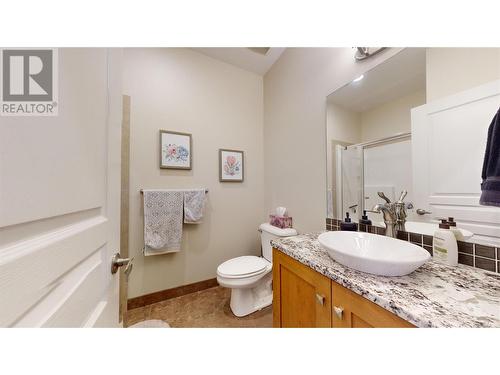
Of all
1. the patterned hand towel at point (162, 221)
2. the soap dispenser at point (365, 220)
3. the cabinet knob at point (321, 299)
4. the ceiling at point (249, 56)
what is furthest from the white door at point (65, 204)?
the ceiling at point (249, 56)

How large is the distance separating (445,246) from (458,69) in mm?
727

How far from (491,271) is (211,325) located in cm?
155

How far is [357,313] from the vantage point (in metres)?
0.55

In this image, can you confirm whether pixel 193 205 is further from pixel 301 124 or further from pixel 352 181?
pixel 352 181

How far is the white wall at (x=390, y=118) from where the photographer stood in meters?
0.89

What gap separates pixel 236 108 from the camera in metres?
1.97

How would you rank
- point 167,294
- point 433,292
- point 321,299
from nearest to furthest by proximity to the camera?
point 433,292 < point 321,299 < point 167,294

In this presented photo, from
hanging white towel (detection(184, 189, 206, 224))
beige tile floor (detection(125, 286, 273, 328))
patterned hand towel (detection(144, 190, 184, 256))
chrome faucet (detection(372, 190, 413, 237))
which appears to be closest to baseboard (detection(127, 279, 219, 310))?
beige tile floor (detection(125, 286, 273, 328))

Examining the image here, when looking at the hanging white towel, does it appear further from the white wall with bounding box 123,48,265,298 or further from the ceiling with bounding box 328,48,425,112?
the ceiling with bounding box 328,48,425,112

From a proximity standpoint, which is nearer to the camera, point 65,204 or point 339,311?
point 65,204

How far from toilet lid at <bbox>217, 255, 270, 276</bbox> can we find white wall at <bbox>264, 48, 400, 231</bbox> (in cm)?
46

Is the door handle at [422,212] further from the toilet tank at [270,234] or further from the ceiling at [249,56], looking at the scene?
the ceiling at [249,56]

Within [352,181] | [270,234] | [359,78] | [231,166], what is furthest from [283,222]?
[359,78]

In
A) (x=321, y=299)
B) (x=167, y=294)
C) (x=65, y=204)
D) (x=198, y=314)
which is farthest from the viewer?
(x=167, y=294)
